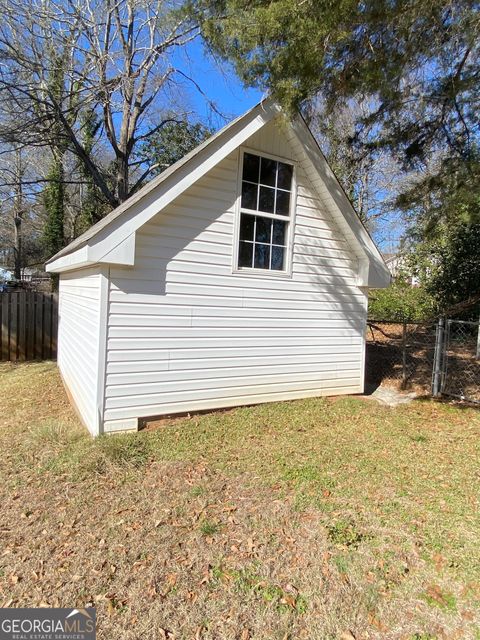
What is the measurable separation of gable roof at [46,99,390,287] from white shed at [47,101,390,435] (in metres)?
0.02

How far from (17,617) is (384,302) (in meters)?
16.0

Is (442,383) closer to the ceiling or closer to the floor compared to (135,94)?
closer to the floor

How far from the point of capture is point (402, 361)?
28.7 ft

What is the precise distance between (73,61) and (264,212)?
9.98 meters

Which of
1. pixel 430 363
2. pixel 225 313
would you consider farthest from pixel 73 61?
pixel 430 363

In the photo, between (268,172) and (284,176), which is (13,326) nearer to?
(268,172)

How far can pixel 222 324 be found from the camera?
19.7ft

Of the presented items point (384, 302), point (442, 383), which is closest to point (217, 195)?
point (442, 383)

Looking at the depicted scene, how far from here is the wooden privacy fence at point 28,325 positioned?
35.6 feet

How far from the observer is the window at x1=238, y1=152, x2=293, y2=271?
616cm

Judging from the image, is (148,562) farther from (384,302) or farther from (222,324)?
(384,302)

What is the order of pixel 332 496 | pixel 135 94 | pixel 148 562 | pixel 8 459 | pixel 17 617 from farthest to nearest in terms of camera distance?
1. pixel 135 94
2. pixel 8 459
3. pixel 332 496
4. pixel 148 562
5. pixel 17 617

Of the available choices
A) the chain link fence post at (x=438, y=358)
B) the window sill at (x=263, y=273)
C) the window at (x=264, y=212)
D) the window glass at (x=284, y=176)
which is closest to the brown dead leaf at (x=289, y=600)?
the window sill at (x=263, y=273)

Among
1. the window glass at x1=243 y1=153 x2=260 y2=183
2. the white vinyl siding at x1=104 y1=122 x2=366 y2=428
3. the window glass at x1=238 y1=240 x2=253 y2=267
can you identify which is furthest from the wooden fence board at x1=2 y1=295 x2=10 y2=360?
the window glass at x1=243 y1=153 x2=260 y2=183
